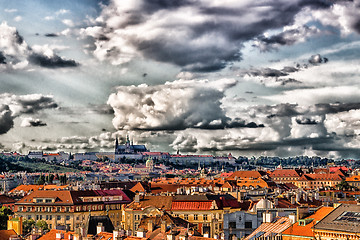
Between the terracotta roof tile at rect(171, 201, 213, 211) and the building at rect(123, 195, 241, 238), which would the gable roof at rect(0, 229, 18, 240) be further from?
the terracotta roof tile at rect(171, 201, 213, 211)

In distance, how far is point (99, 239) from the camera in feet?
168

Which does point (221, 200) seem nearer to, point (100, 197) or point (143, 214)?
point (143, 214)

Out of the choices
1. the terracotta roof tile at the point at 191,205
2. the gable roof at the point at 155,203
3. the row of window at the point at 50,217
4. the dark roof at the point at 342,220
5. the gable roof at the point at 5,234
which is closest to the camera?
the dark roof at the point at 342,220

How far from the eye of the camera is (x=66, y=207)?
113188 mm

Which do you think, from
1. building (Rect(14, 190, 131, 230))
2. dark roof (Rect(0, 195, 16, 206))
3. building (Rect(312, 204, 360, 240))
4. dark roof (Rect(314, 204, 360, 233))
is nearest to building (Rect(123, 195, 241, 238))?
building (Rect(14, 190, 131, 230))

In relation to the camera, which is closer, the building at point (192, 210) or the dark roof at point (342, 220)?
the dark roof at point (342, 220)

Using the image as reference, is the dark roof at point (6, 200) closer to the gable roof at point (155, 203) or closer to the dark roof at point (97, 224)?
the gable roof at point (155, 203)

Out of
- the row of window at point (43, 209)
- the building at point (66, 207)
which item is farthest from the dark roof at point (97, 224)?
the row of window at point (43, 209)

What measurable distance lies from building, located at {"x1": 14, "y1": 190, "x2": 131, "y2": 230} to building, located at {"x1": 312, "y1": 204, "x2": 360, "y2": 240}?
6314cm

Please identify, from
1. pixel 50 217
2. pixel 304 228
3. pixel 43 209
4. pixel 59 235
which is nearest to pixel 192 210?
pixel 50 217

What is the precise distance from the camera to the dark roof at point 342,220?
48097 millimetres

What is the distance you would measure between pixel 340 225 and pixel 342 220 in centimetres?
89

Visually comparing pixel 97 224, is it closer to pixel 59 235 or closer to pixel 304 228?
pixel 59 235

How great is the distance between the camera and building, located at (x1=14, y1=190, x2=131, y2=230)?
112 m
